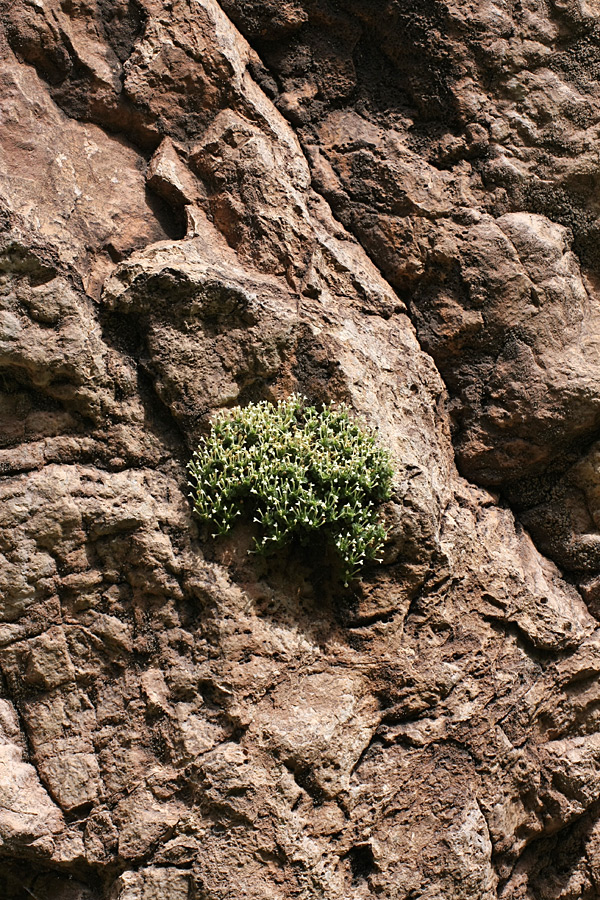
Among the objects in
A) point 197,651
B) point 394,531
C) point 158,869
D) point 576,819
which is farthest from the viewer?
point 576,819

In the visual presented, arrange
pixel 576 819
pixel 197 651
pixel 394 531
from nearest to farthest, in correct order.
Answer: pixel 197 651, pixel 394 531, pixel 576 819

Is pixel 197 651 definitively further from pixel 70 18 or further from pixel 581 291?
pixel 70 18

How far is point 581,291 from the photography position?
25.5 ft

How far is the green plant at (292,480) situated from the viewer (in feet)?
20.3

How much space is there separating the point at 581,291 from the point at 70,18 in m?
5.78

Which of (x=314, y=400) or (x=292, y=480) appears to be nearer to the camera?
(x=292, y=480)

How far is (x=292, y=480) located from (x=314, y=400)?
93cm

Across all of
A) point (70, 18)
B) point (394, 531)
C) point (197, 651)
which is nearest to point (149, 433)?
point (197, 651)

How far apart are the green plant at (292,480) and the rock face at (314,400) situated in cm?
22

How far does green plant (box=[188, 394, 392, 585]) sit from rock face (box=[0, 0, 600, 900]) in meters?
0.22

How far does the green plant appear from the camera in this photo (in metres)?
6.18

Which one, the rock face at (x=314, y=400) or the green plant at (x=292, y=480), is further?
the green plant at (x=292, y=480)

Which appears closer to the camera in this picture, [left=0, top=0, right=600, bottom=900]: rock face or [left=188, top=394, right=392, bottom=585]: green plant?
[left=0, top=0, right=600, bottom=900]: rock face

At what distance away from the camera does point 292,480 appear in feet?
20.5
